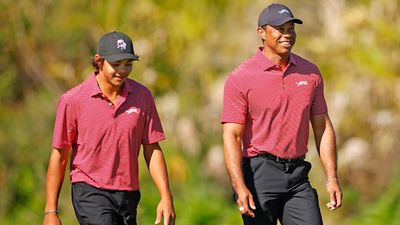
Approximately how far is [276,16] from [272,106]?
66cm

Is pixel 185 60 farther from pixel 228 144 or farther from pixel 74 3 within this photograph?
pixel 228 144

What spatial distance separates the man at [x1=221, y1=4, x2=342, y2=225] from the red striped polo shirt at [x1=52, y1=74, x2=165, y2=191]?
0.71m

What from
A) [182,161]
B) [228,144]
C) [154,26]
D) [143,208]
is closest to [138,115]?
[228,144]

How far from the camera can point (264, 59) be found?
8969 millimetres

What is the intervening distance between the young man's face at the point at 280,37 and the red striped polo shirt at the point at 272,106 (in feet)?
0.46

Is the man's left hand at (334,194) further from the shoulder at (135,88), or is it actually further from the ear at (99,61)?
the ear at (99,61)

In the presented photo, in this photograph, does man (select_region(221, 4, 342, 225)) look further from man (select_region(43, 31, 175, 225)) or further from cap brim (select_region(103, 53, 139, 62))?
cap brim (select_region(103, 53, 139, 62))

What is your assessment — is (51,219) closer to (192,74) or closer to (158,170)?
(158,170)

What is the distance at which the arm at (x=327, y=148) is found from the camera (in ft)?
29.2

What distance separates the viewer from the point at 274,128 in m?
8.82

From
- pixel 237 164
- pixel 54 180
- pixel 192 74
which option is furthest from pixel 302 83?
pixel 192 74

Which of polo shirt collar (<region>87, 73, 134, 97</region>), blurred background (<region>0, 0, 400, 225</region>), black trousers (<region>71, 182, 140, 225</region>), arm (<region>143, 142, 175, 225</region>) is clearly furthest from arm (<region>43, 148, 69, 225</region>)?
blurred background (<region>0, 0, 400, 225</region>)

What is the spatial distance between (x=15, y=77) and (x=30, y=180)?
229 cm

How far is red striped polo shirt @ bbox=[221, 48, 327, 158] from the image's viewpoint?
28.9ft
